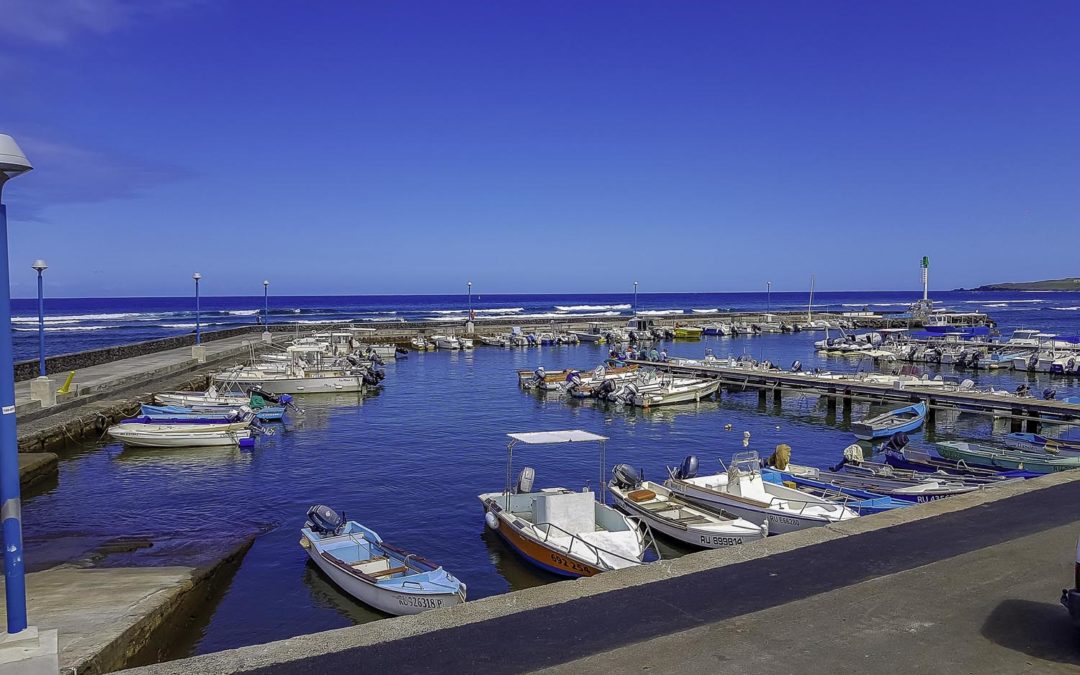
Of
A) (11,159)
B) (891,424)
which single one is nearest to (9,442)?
(11,159)

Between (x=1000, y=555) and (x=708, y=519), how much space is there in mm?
8814

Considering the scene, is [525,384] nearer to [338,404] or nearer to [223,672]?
[338,404]

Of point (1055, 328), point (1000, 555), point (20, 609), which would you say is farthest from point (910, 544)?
point (1055, 328)

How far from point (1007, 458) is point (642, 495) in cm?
1111

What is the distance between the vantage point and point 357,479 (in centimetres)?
2152

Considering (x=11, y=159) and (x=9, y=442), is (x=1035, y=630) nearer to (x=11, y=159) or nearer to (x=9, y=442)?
(x=9, y=442)

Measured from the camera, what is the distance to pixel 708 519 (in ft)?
53.8

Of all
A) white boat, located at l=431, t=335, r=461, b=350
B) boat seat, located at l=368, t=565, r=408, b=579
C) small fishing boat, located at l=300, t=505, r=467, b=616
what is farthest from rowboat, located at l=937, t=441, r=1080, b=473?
white boat, located at l=431, t=335, r=461, b=350

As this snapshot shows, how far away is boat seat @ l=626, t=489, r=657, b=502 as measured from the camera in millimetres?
17828

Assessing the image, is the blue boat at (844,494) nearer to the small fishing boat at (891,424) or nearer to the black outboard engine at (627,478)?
the black outboard engine at (627,478)

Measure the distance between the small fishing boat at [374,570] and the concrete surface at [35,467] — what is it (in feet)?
35.3

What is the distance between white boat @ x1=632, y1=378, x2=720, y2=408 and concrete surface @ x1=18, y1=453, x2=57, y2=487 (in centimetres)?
2337

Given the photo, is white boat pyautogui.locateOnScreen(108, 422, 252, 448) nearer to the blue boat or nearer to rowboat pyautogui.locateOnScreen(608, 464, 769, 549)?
rowboat pyautogui.locateOnScreen(608, 464, 769, 549)

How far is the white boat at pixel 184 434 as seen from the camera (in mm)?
25359
